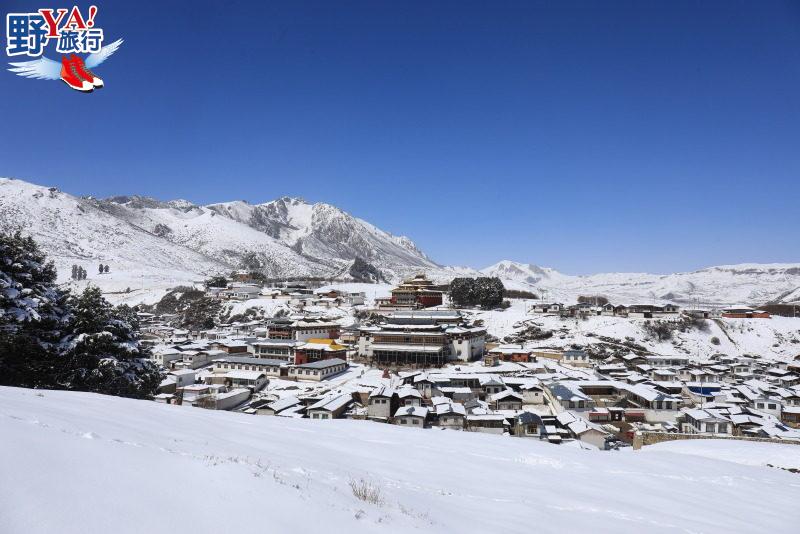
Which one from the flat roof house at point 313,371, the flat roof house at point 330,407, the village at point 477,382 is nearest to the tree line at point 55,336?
the village at point 477,382

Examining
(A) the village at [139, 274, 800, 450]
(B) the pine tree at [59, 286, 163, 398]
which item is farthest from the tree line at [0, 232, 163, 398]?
(A) the village at [139, 274, 800, 450]

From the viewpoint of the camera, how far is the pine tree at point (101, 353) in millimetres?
16188

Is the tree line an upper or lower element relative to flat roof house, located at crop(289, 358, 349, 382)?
upper

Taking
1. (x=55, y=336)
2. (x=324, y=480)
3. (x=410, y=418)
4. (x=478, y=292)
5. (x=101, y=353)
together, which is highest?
(x=478, y=292)

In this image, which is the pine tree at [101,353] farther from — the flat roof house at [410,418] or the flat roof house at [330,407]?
the flat roof house at [410,418]

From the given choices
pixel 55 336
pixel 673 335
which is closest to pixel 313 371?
pixel 55 336

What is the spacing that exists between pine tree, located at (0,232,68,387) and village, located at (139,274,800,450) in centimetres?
827

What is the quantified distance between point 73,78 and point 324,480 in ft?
75.5

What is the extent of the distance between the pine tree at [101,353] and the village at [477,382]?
5.43 metres

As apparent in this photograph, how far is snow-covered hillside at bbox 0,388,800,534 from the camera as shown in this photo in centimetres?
349

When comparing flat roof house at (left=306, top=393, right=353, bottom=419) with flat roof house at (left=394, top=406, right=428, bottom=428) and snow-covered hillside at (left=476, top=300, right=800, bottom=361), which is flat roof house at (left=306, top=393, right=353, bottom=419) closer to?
flat roof house at (left=394, top=406, right=428, bottom=428)

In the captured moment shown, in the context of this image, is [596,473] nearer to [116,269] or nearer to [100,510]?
[100,510]

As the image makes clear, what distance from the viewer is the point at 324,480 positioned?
544cm

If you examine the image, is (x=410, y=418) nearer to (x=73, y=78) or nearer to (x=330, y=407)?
(x=330, y=407)
